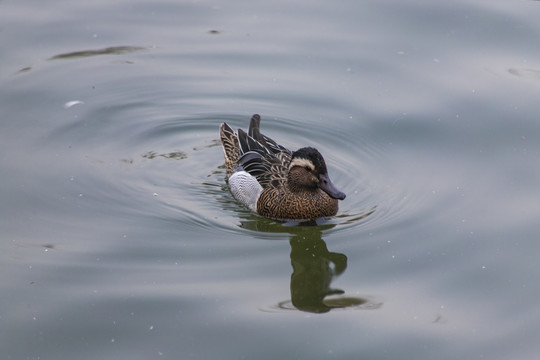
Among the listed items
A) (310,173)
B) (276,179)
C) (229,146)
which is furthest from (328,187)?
(229,146)

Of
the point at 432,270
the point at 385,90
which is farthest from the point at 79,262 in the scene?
the point at 385,90

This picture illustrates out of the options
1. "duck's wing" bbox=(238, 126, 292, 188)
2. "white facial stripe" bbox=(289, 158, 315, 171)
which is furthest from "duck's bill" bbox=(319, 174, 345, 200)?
"duck's wing" bbox=(238, 126, 292, 188)

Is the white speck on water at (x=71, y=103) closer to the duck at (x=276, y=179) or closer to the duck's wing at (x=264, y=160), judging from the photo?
the duck at (x=276, y=179)

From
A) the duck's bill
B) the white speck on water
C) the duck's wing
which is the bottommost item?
the duck's bill

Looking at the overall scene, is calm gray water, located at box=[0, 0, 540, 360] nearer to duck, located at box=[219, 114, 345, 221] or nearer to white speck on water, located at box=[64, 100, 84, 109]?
white speck on water, located at box=[64, 100, 84, 109]

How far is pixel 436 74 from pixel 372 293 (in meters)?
4.91

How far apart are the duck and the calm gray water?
9.0 inches

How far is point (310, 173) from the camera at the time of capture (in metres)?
9.31

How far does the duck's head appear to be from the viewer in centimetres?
908

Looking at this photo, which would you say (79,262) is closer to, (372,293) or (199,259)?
(199,259)

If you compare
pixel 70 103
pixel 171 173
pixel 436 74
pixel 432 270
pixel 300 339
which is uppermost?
pixel 436 74

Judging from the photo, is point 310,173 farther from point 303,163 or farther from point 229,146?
point 229,146

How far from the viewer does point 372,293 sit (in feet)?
25.9

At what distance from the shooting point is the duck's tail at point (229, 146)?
10.4 m
